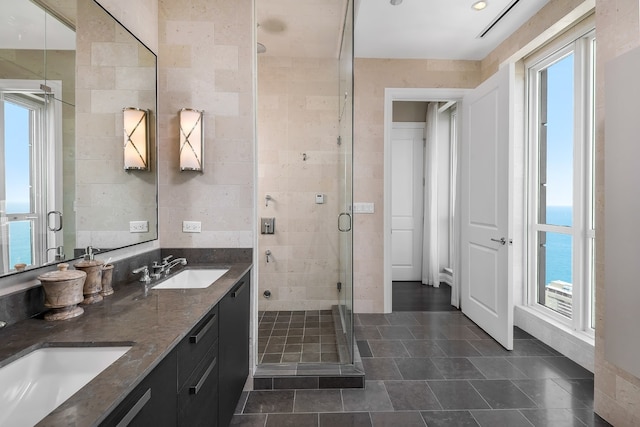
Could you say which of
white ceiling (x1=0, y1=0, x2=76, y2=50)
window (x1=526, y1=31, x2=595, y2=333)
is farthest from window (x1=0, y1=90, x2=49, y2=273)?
window (x1=526, y1=31, x2=595, y2=333)

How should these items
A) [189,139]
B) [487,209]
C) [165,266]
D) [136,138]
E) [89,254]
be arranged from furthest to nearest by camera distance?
[487,209]
[189,139]
[165,266]
[136,138]
[89,254]

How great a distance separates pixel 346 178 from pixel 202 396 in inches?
66.2

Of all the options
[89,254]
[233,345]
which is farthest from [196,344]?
[89,254]

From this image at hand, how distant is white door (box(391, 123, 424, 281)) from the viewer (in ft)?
16.0

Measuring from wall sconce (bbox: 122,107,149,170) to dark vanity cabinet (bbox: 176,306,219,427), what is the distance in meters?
1.04

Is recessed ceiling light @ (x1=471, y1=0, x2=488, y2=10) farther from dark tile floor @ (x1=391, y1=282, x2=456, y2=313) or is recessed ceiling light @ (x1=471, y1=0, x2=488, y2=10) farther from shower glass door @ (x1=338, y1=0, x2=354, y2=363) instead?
dark tile floor @ (x1=391, y1=282, x2=456, y2=313)

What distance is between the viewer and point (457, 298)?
11.9 feet

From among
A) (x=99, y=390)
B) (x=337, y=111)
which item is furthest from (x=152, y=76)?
(x=99, y=390)

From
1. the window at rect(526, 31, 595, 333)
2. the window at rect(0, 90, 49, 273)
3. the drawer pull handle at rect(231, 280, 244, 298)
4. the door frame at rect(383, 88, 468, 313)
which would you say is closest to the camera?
the window at rect(0, 90, 49, 273)

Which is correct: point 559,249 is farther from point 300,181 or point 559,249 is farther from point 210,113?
point 210,113

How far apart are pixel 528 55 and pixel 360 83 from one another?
1647mm

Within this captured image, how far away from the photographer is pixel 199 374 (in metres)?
1.21

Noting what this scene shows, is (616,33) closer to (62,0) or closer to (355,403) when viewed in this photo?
(355,403)

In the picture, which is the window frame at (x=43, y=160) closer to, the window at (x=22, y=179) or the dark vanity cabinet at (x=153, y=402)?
Result: the window at (x=22, y=179)
